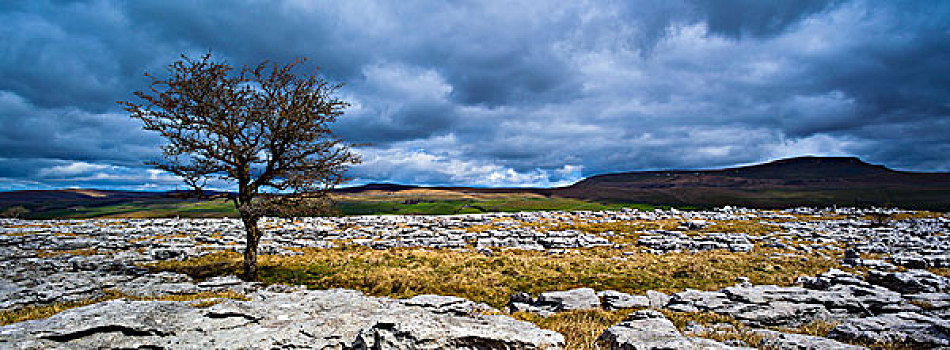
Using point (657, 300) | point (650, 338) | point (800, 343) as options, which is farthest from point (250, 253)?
point (800, 343)

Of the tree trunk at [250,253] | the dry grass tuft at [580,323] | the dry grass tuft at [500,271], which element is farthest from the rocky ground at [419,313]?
the dry grass tuft at [500,271]

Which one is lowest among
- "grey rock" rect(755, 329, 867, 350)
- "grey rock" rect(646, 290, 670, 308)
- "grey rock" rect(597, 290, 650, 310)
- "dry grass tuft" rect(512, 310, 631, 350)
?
"grey rock" rect(646, 290, 670, 308)

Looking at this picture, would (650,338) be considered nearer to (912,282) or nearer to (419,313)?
(419,313)

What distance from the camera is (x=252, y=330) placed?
8.05 metres

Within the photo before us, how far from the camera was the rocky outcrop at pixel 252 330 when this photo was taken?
6812 mm

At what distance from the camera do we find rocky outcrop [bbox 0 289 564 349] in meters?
6.81

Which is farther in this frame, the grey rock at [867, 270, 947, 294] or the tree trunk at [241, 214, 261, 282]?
the tree trunk at [241, 214, 261, 282]

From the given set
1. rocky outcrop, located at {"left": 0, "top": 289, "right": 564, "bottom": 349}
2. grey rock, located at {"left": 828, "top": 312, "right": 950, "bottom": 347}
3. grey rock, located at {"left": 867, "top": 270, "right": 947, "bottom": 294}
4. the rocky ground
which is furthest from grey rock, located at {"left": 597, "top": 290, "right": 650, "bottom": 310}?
grey rock, located at {"left": 867, "top": 270, "right": 947, "bottom": 294}

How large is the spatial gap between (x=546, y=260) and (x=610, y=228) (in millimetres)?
28878

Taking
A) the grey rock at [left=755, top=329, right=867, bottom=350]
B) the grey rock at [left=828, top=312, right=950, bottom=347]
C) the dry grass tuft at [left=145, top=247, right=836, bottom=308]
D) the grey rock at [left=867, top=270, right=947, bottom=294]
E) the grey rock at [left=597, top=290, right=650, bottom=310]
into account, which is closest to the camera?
the grey rock at [left=755, top=329, right=867, bottom=350]

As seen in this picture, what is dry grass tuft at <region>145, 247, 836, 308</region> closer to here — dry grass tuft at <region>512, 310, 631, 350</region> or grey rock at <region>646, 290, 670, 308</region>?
grey rock at <region>646, 290, 670, 308</region>

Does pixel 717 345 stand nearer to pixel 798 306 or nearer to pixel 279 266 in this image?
pixel 798 306

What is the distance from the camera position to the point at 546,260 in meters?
27.6

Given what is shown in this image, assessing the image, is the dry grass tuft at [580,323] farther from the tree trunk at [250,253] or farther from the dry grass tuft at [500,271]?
the tree trunk at [250,253]
